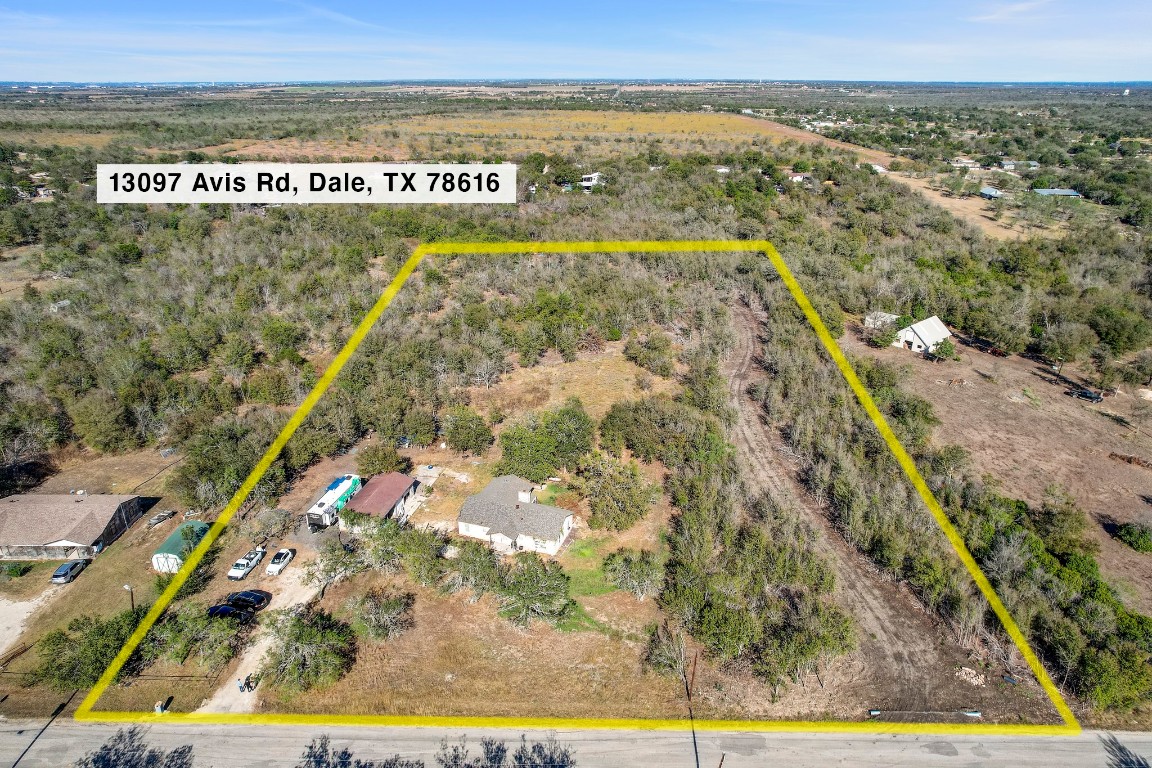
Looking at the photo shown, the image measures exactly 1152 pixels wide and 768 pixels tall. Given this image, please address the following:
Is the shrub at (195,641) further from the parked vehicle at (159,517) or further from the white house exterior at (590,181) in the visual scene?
the white house exterior at (590,181)

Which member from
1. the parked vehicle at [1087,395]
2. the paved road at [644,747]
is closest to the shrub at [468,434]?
the paved road at [644,747]

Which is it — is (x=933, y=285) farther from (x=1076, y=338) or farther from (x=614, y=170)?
(x=614, y=170)

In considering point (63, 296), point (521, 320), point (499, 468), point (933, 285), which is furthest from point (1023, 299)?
point (63, 296)

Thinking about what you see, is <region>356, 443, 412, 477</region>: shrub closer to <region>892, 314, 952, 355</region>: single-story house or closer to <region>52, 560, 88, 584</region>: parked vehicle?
<region>52, 560, 88, 584</region>: parked vehicle

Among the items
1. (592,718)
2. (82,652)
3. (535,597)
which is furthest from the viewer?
(535,597)

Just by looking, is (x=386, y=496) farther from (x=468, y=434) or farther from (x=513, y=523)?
(x=513, y=523)

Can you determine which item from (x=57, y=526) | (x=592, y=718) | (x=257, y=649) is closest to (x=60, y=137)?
(x=57, y=526)
